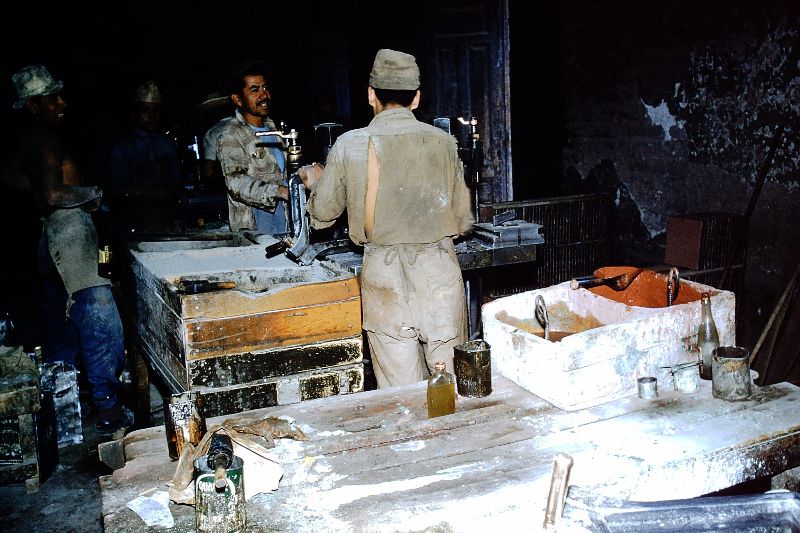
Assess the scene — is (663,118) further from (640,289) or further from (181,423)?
(181,423)

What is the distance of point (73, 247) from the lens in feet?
16.9

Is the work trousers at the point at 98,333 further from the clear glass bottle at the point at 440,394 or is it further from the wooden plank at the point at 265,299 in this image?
the clear glass bottle at the point at 440,394

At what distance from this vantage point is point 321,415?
2781 millimetres

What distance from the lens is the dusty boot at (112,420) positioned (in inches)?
207

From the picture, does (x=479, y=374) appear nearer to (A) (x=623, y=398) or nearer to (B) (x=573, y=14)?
(A) (x=623, y=398)

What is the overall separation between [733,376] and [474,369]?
1032mm

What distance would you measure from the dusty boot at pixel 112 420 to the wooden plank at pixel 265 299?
2391mm

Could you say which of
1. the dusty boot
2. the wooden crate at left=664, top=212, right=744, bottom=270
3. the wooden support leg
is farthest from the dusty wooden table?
the wooden crate at left=664, top=212, right=744, bottom=270

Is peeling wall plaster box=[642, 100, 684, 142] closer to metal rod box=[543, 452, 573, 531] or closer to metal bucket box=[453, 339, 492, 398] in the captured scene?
metal bucket box=[453, 339, 492, 398]

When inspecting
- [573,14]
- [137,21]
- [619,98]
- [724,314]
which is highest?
[137,21]

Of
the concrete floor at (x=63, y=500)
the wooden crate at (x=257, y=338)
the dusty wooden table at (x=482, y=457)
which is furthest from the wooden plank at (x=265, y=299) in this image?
the concrete floor at (x=63, y=500)

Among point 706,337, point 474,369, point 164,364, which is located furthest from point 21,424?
point 706,337

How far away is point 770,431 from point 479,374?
1.10m

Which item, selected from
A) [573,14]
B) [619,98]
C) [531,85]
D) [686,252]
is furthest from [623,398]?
[531,85]
